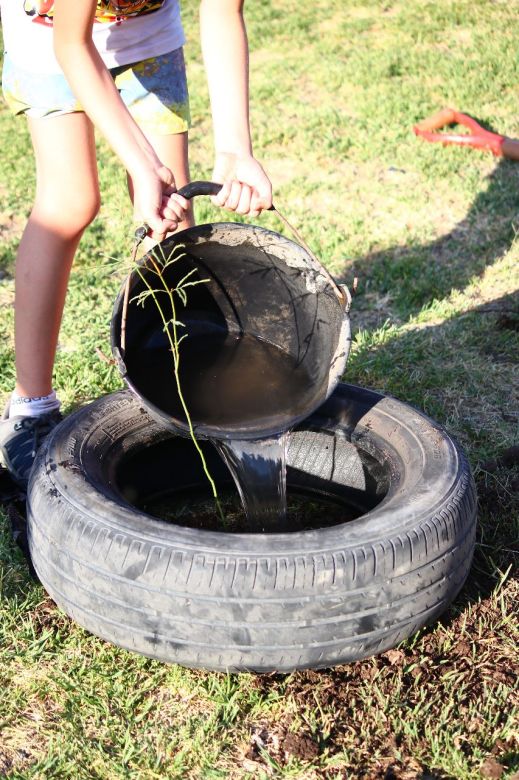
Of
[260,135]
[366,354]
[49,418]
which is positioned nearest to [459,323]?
[366,354]

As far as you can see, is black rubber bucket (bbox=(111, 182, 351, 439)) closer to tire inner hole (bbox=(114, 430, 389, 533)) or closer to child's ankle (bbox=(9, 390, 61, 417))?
tire inner hole (bbox=(114, 430, 389, 533))

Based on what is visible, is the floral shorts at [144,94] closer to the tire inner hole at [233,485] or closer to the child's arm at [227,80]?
the child's arm at [227,80]

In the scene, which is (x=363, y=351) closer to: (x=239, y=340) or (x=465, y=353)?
(x=465, y=353)

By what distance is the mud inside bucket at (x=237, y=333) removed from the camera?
2.57 m

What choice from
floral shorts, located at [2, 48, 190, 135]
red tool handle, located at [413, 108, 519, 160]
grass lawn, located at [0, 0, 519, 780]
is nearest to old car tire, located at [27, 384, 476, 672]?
grass lawn, located at [0, 0, 519, 780]

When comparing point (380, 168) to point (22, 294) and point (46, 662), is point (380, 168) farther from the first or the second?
point (46, 662)

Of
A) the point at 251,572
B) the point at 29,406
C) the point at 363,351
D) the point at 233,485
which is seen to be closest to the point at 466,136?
the point at 363,351

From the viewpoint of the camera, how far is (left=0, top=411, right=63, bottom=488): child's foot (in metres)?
3.00

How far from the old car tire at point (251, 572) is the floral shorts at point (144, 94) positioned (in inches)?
43.6

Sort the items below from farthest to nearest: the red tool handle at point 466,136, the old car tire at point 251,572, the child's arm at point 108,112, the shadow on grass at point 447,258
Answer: the red tool handle at point 466,136 → the shadow on grass at point 447,258 → the child's arm at point 108,112 → the old car tire at point 251,572

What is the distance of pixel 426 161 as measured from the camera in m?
5.73

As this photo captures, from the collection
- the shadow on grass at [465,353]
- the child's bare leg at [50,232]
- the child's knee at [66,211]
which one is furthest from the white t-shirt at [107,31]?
the shadow on grass at [465,353]

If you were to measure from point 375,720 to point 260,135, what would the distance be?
4.77m

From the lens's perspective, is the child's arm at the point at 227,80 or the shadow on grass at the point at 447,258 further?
the shadow on grass at the point at 447,258
